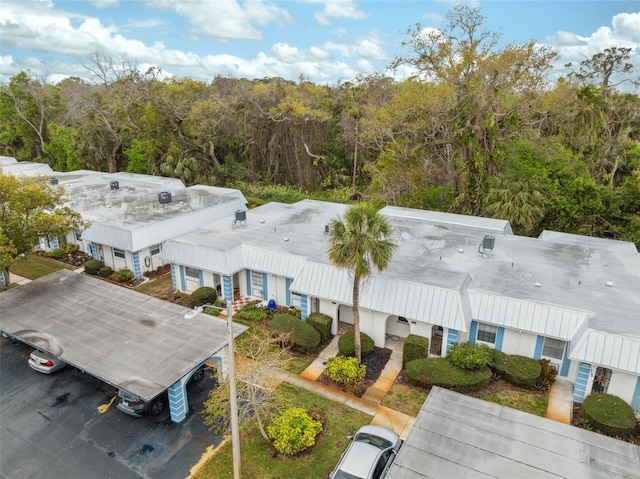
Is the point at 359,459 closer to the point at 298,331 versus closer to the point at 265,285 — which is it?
the point at 298,331

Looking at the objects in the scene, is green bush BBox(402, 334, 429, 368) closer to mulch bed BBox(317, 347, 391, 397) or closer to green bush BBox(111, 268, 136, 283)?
mulch bed BBox(317, 347, 391, 397)

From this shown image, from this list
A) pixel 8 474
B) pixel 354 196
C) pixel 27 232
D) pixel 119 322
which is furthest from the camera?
pixel 354 196

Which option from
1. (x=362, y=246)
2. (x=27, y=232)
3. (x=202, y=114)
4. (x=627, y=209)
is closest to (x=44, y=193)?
(x=27, y=232)

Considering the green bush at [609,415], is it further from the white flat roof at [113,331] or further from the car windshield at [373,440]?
the white flat roof at [113,331]

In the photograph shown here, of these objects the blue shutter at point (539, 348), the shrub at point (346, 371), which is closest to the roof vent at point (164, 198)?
the shrub at point (346, 371)

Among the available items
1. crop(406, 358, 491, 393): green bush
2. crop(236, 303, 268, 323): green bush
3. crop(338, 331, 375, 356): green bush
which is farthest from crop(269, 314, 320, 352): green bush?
crop(406, 358, 491, 393): green bush

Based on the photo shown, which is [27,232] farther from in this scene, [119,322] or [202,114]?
[202,114]

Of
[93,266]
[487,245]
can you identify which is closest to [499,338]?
A: [487,245]
